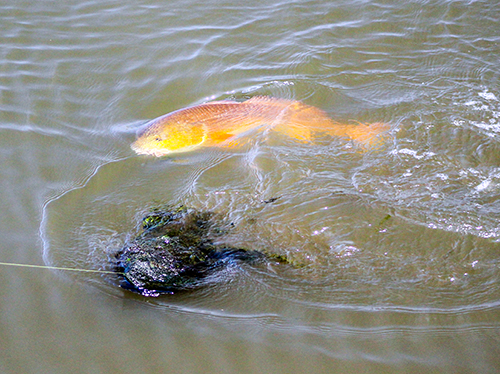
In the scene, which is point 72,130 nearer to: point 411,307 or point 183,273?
point 183,273

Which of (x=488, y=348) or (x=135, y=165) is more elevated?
(x=135, y=165)

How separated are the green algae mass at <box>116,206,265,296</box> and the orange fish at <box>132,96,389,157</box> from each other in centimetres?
111

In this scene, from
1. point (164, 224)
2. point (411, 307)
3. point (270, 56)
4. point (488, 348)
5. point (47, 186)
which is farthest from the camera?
point (270, 56)

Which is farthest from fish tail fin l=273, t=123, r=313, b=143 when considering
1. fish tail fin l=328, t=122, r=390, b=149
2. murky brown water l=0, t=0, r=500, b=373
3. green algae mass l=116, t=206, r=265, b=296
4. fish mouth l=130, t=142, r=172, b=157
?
green algae mass l=116, t=206, r=265, b=296

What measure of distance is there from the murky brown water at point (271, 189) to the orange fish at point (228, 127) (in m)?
0.14

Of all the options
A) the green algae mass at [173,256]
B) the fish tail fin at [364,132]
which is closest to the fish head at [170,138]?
the green algae mass at [173,256]

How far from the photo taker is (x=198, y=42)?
20.1 feet

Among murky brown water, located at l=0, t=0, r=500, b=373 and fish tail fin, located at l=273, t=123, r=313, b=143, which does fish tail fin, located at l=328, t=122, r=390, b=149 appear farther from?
fish tail fin, located at l=273, t=123, r=313, b=143

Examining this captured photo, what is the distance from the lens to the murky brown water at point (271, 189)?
9.40ft

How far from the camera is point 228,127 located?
4523 mm

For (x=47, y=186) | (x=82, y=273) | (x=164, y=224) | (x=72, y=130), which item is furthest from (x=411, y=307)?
(x=72, y=130)

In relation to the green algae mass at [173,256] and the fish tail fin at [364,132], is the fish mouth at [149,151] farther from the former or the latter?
the fish tail fin at [364,132]

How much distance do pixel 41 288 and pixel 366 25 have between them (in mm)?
5163

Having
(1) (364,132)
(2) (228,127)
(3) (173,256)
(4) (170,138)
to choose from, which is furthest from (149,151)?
(1) (364,132)
